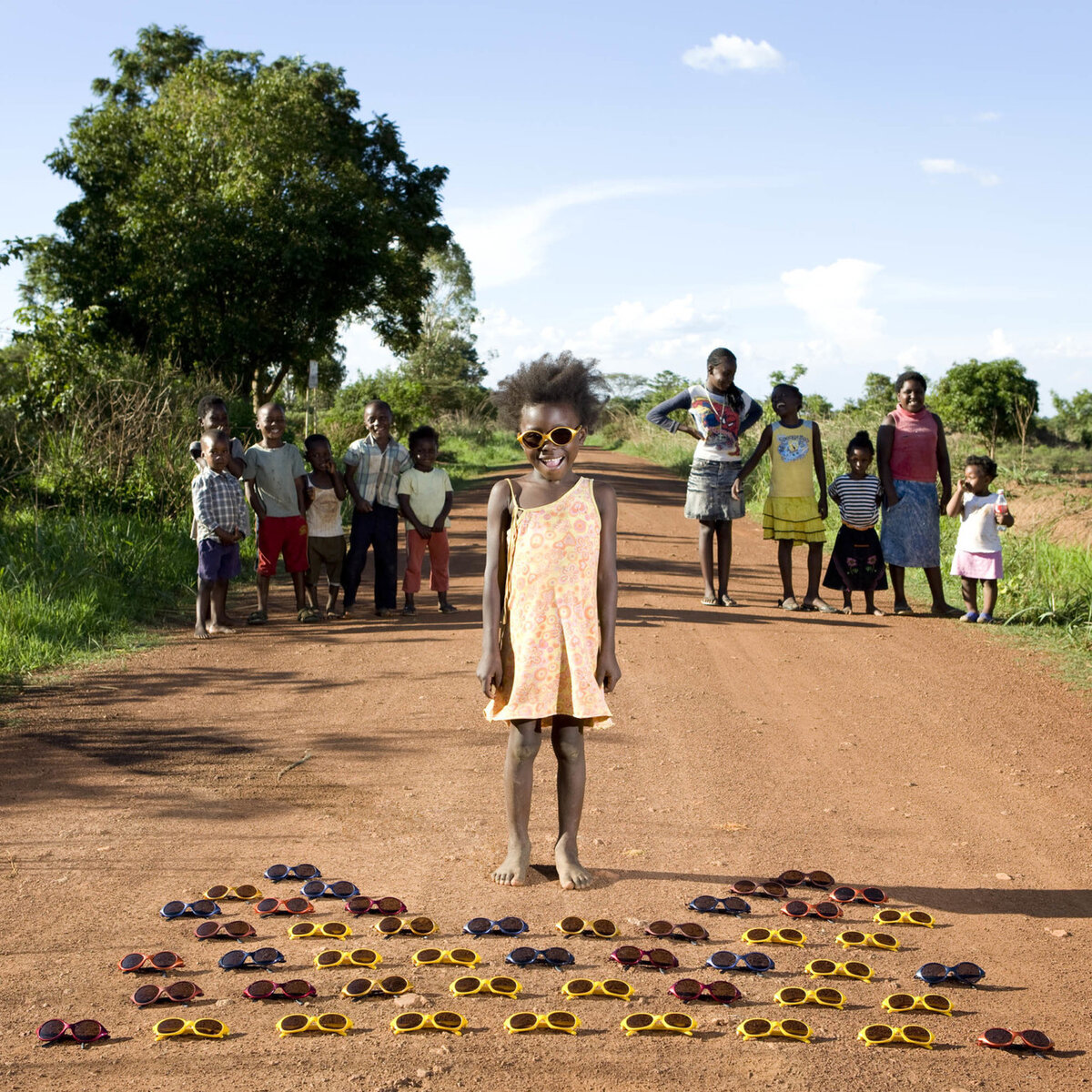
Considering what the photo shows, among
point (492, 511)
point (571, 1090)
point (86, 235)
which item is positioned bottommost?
point (571, 1090)

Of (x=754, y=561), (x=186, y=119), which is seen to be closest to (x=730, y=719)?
(x=754, y=561)

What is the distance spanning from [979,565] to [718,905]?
6031 millimetres

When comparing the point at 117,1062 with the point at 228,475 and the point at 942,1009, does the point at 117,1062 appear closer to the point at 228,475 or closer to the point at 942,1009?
the point at 942,1009

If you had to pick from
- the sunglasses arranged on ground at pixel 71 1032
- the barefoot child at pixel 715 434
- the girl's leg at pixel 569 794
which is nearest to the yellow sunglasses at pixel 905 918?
the girl's leg at pixel 569 794

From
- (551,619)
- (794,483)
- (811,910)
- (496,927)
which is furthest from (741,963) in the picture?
(794,483)

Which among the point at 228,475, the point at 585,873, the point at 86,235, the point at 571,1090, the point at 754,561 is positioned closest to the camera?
the point at 571,1090

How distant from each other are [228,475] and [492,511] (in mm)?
4913

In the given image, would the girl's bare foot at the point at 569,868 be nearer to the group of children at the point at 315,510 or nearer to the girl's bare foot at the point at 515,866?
the girl's bare foot at the point at 515,866

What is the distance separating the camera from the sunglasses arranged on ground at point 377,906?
149 inches

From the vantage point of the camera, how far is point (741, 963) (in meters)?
3.44

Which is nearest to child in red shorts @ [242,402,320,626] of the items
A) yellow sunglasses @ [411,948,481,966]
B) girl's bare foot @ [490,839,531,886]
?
girl's bare foot @ [490,839,531,886]

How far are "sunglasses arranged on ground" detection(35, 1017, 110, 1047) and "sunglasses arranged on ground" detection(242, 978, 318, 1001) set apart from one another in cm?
41

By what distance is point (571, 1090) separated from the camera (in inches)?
111

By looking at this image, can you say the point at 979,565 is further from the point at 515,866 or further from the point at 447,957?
the point at 447,957
